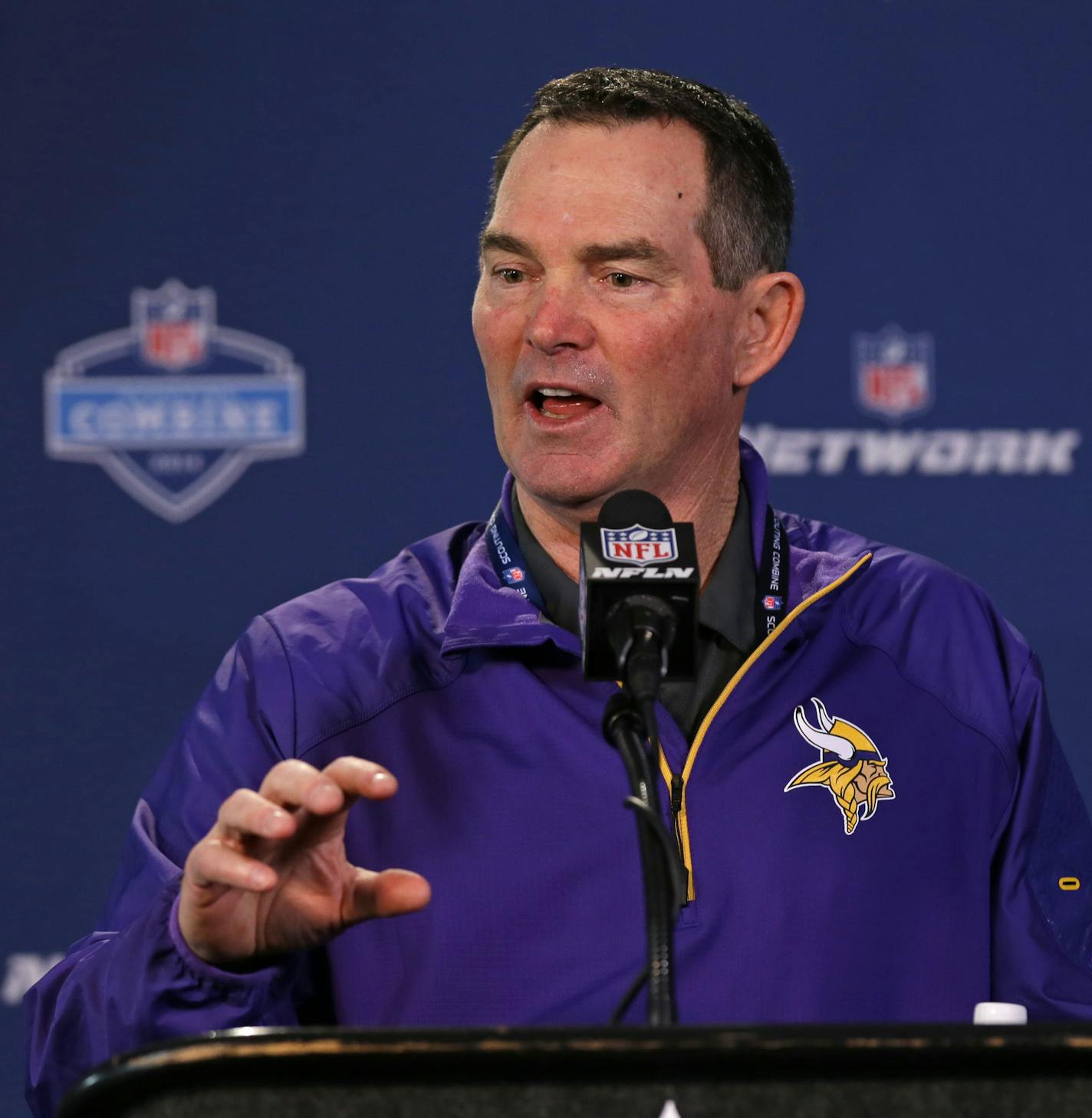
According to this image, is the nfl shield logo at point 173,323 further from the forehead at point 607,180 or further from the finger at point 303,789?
the finger at point 303,789

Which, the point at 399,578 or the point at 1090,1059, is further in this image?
→ the point at 399,578

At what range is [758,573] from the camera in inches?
65.7

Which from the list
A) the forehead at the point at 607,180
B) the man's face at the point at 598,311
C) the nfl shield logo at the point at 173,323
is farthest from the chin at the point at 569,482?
the nfl shield logo at the point at 173,323

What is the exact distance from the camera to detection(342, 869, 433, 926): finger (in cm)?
107

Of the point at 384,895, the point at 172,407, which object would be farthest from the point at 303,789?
the point at 172,407

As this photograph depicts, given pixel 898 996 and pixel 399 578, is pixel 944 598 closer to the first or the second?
pixel 898 996

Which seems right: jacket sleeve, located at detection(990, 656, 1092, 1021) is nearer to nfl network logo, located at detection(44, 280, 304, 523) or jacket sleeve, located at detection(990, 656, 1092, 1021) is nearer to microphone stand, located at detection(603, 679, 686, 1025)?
microphone stand, located at detection(603, 679, 686, 1025)

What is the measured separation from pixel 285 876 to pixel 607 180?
30.4 inches

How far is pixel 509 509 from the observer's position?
1.68m

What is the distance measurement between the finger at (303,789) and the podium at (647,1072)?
0.26 metres

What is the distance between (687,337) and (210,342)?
1.04 meters

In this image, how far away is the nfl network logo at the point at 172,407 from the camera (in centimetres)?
245

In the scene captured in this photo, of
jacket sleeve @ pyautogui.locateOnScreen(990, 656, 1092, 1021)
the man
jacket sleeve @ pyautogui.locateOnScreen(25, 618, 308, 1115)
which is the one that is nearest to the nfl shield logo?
the man

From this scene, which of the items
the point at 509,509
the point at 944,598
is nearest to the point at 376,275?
the point at 509,509
